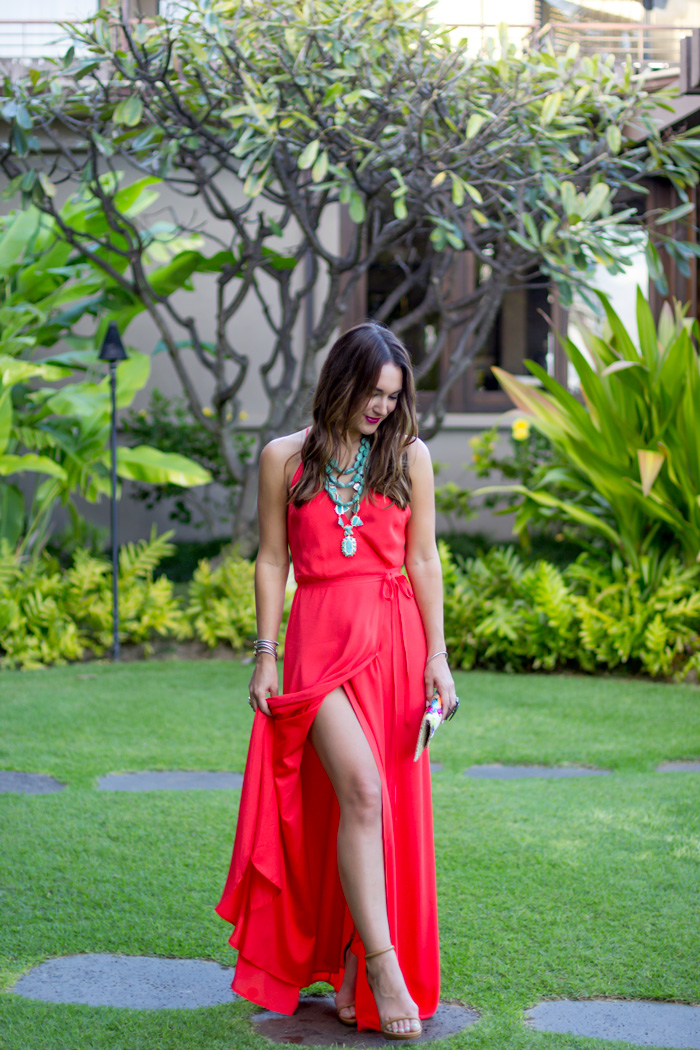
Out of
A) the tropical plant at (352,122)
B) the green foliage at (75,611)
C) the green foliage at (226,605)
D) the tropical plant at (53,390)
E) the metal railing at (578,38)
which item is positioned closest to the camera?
the tropical plant at (352,122)

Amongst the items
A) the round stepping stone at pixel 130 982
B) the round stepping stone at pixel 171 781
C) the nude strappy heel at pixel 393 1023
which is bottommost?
the round stepping stone at pixel 171 781

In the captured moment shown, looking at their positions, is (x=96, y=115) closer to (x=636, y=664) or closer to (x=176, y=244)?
(x=176, y=244)

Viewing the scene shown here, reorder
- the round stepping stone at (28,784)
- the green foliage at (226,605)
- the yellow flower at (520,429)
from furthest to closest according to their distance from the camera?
the yellow flower at (520,429) < the green foliage at (226,605) < the round stepping stone at (28,784)

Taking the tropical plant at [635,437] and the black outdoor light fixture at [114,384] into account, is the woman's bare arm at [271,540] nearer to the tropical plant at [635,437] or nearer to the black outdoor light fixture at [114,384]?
the tropical plant at [635,437]

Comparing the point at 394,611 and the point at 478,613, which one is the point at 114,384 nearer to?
the point at 478,613

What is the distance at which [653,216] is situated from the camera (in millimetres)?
8531

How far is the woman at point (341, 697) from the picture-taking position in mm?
2357

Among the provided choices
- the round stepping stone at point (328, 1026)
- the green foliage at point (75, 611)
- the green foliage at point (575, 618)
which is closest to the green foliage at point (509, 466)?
the green foliage at point (575, 618)

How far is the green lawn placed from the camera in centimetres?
246

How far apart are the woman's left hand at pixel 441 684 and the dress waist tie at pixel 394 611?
0.17 feet

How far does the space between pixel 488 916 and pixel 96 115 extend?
16.7 ft

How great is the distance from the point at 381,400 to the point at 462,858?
1649 mm

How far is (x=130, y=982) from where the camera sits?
8.39 feet

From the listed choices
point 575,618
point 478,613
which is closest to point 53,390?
point 478,613
